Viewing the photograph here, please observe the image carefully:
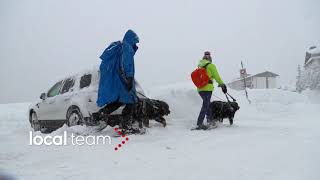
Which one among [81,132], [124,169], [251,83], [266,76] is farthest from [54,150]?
[266,76]

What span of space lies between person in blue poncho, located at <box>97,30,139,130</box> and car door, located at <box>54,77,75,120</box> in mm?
1680

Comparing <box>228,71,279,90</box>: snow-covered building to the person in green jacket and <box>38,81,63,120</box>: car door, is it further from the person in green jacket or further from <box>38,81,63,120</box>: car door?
the person in green jacket

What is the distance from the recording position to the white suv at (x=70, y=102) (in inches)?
285

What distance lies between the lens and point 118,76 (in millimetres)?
6539

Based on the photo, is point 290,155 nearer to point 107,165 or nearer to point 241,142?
point 241,142

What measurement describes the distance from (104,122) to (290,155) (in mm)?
4036

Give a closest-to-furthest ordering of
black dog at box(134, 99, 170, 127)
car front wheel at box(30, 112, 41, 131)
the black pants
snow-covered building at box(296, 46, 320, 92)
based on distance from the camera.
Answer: black dog at box(134, 99, 170, 127) < the black pants < car front wheel at box(30, 112, 41, 131) < snow-covered building at box(296, 46, 320, 92)

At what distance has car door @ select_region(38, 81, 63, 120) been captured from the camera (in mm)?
8820

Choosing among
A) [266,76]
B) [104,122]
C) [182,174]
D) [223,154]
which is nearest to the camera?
[182,174]

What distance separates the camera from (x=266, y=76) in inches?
2899

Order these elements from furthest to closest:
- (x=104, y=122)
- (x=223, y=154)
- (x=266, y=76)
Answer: (x=266, y=76) → (x=104, y=122) → (x=223, y=154)

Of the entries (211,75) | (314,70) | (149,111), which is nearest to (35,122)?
(149,111)

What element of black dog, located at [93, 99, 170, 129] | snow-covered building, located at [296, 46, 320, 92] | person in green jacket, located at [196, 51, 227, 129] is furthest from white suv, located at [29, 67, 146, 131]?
snow-covered building, located at [296, 46, 320, 92]

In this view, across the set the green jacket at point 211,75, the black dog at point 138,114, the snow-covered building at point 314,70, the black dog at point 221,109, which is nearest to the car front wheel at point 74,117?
the black dog at point 138,114
